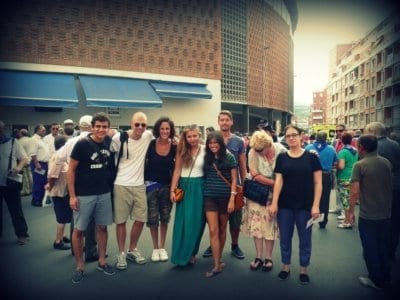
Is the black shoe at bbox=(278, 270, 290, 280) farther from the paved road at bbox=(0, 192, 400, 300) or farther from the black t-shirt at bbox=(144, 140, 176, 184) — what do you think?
the black t-shirt at bbox=(144, 140, 176, 184)

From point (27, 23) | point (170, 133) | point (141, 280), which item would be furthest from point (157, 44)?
point (141, 280)

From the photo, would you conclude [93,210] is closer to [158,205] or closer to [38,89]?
[158,205]

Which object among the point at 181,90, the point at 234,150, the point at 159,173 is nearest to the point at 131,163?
the point at 159,173

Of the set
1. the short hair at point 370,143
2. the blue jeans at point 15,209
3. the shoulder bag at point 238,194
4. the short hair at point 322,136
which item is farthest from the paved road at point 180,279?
the short hair at point 322,136

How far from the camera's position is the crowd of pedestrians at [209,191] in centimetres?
329

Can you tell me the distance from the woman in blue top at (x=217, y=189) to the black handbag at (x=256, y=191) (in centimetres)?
22

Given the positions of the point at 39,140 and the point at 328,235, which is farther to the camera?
the point at 39,140

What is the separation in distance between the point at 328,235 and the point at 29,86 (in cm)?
1325

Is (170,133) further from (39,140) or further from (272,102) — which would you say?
(272,102)

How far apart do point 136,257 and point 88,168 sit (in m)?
1.39

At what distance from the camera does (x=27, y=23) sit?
13289 millimetres

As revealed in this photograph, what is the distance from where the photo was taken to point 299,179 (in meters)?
3.36

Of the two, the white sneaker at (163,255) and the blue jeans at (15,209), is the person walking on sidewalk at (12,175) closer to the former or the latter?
the blue jeans at (15,209)

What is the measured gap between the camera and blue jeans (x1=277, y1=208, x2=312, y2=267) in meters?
3.40
